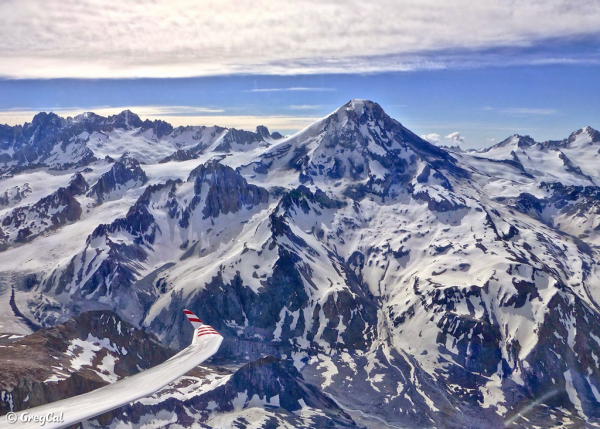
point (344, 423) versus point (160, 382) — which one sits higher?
point (160, 382)

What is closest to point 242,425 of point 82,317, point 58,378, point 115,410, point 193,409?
point 193,409

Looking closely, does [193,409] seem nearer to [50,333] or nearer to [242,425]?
[242,425]

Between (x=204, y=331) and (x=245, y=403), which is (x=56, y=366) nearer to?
(x=204, y=331)

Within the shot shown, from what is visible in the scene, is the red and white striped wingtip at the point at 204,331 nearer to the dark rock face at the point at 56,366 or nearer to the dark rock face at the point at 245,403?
the dark rock face at the point at 245,403

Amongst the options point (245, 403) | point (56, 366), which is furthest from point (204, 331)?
point (56, 366)

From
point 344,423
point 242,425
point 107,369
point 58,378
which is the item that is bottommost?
point 344,423

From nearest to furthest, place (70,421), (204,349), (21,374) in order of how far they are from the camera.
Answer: (70,421) < (21,374) < (204,349)

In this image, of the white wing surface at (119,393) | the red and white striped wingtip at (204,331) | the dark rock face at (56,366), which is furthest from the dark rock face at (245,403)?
the dark rock face at (56,366)
